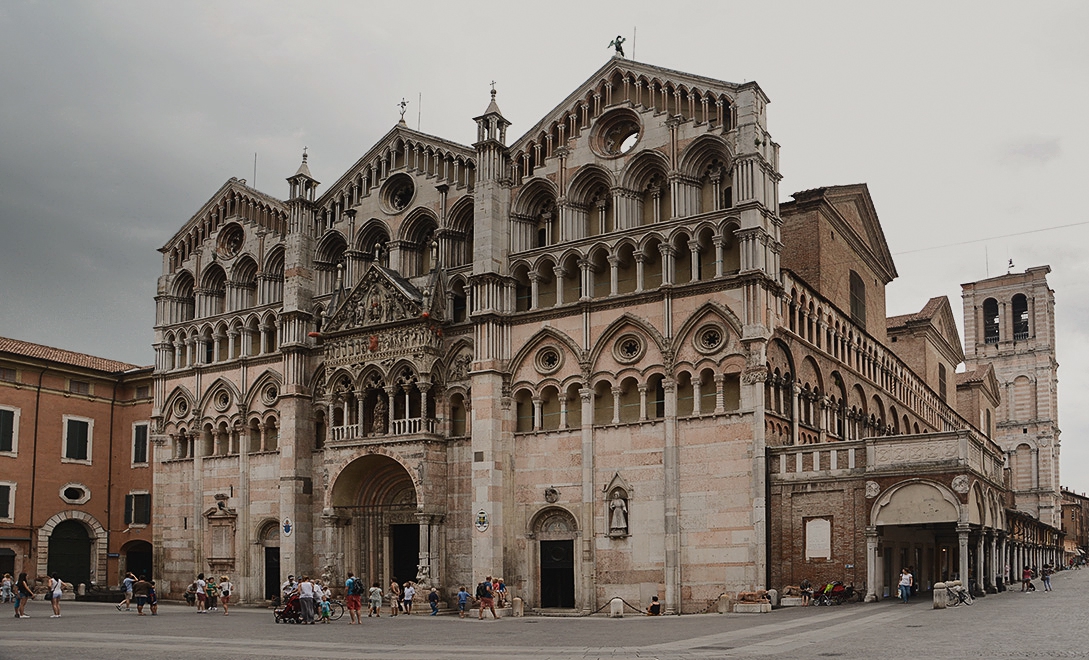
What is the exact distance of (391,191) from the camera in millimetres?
49906

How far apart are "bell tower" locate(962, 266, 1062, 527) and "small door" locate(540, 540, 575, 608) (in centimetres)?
7707

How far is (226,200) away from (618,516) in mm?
27909

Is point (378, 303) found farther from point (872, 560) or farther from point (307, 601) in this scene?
point (872, 560)

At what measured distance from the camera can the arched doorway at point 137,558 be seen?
5656 centimetres

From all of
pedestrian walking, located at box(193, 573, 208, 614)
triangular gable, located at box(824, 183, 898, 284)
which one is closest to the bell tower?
triangular gable, located at box(824, 183, 898, 284)

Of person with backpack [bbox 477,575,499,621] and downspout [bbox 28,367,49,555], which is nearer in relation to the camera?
person with backpack [bbox 477,575,499,621]

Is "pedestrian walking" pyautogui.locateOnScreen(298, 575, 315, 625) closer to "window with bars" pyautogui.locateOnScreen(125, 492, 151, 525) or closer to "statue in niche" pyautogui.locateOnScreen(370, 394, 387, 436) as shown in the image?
"statue in niche" pyautogui.locateOnScreen(370, 394, 387, 436)

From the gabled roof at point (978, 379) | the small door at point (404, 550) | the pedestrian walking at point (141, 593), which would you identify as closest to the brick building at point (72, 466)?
the pedestrian walking at point (141, 593)

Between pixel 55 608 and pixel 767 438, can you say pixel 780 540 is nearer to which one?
pixel 767 438

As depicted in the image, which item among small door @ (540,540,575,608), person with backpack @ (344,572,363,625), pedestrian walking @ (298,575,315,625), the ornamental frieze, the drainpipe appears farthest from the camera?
the drainpipe

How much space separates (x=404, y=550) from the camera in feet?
153

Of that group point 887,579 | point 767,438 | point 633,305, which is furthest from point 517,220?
point 887,579

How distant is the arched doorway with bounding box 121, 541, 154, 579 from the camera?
56562 millimetres

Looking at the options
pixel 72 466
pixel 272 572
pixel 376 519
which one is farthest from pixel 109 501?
pixel 376 519
